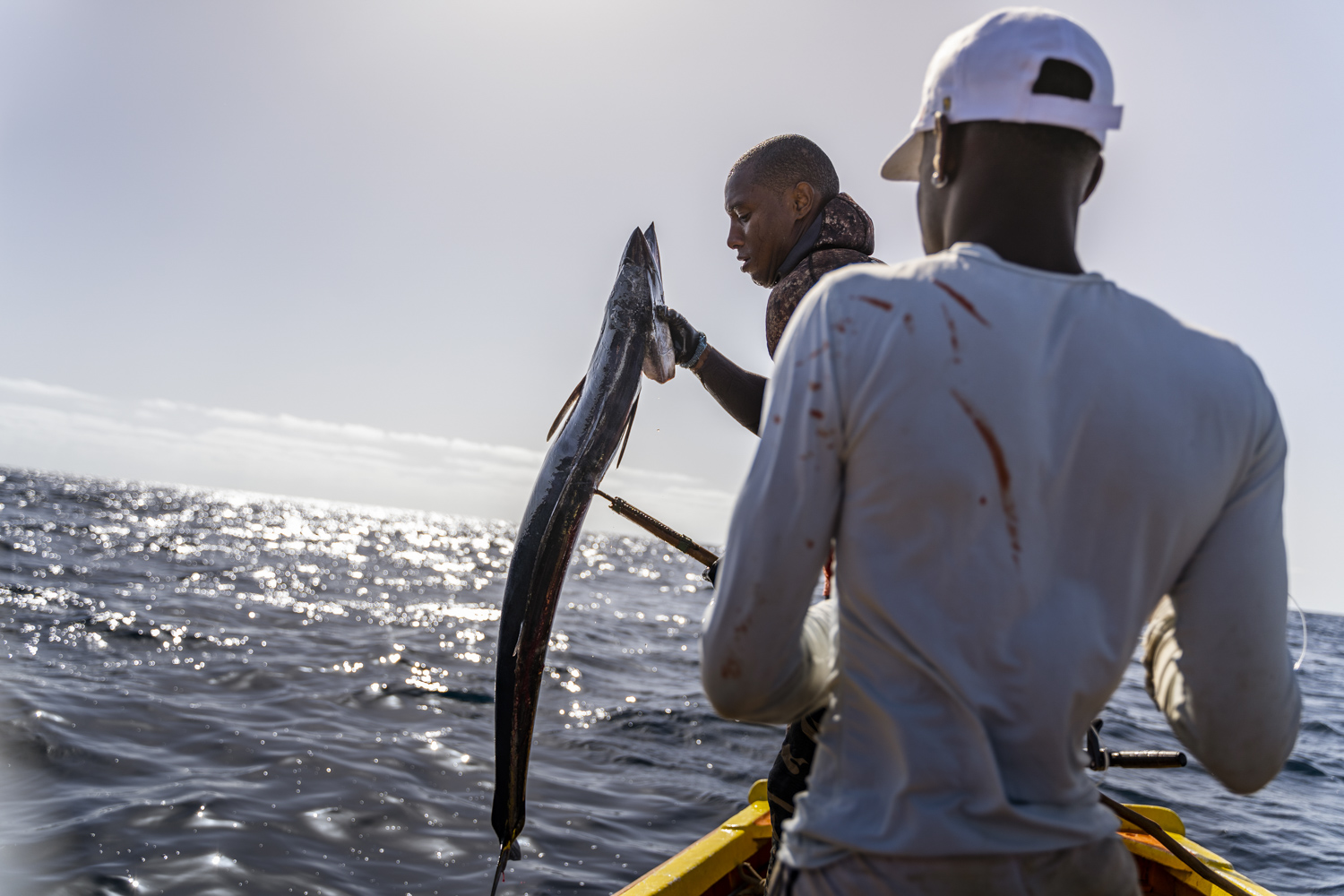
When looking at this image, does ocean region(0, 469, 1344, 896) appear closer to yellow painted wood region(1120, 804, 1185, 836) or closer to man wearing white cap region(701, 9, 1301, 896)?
yellow painted wood region(1120, 804, 1185, 836)

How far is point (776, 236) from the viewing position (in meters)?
3.11

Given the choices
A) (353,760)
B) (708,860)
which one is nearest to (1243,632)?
(708,860)

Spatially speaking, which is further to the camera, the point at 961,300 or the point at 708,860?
the point at 708,860

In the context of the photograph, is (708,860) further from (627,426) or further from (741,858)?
(627,426)

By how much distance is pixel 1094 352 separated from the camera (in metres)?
1.21

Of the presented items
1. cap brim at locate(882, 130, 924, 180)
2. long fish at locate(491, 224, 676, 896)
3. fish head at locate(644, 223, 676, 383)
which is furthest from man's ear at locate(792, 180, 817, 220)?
cap brim at locate(882, 130, 924, 180)

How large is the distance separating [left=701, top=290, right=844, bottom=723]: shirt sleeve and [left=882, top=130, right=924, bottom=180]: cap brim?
0.48 metres

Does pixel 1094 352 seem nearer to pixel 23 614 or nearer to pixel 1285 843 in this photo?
pixel 1285 843

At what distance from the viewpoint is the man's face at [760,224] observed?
10.1ft

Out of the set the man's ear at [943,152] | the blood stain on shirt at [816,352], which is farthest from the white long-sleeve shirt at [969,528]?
the man's ear at [943,152]

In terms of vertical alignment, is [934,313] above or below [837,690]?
above

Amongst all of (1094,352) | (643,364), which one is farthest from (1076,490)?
(643,364)

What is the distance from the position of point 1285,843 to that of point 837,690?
10.8 m

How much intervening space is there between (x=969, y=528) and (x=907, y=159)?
32.2 inches
